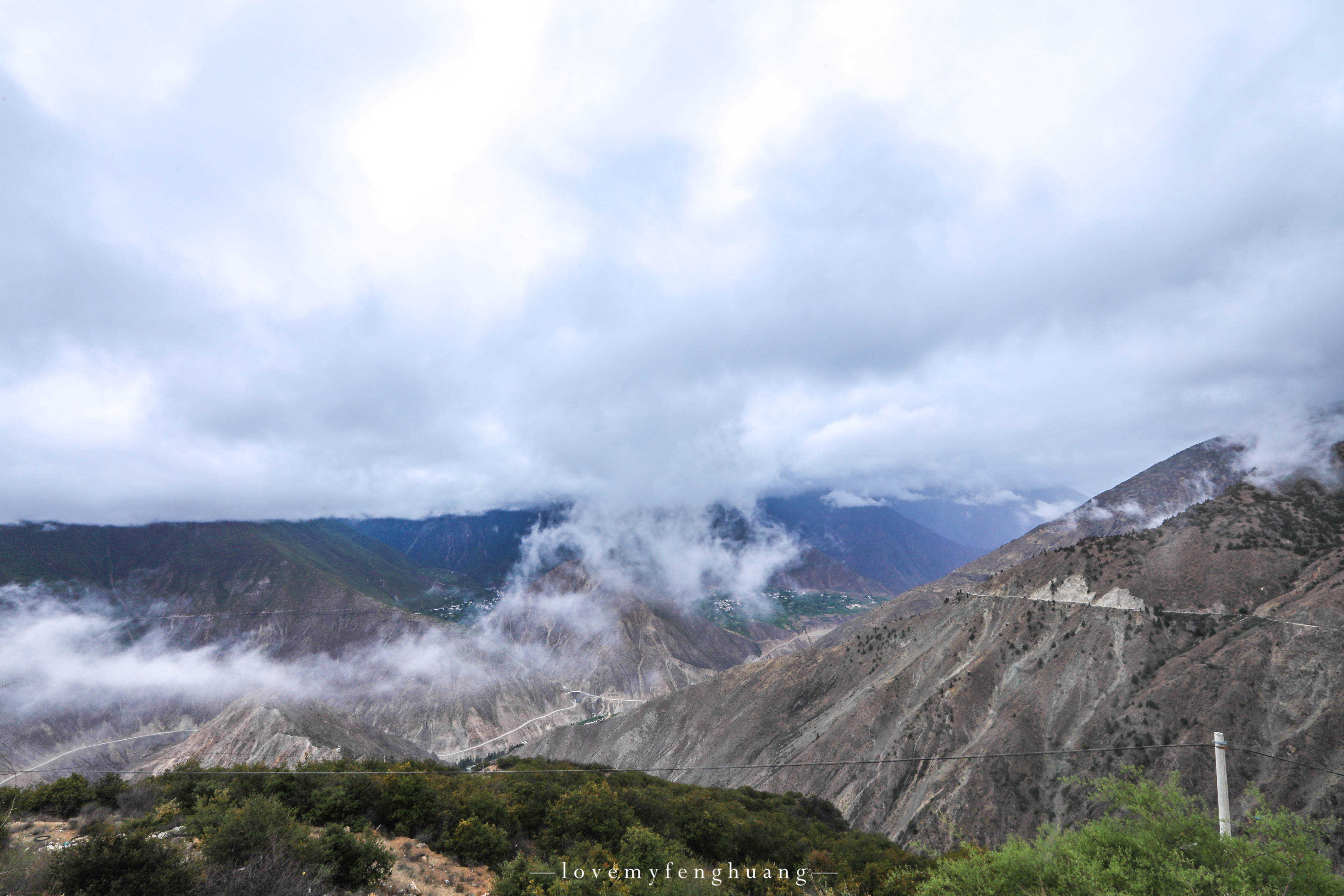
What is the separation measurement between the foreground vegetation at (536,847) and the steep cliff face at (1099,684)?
66.8 ft

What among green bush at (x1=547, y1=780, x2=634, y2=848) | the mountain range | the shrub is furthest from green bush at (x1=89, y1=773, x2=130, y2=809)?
the mountain range

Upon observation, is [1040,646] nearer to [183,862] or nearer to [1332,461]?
[1332,461]

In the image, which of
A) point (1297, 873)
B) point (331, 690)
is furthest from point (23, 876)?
point (331, 690)

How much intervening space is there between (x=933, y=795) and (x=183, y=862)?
151 feet

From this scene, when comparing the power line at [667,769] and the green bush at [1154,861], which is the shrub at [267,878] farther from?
the green bush at [1154,861]

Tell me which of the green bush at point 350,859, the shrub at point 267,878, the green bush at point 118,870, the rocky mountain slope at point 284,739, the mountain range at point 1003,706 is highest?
the green bush at point 118,870

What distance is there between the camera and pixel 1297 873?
11906 millimetres

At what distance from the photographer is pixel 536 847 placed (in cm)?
1712

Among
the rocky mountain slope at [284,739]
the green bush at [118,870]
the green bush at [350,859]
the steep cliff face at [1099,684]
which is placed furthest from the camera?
the rocky mountain slope at [284,739]

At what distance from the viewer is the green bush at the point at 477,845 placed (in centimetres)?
1545

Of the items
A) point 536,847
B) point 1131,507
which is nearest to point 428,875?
point 536,847

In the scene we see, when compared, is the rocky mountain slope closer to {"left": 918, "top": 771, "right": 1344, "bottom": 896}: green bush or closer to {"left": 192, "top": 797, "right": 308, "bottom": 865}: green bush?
{"left": 192, "top": 797, "right": 308, "bottom": 865}: green bush

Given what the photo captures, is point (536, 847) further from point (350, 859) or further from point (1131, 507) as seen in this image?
point (1131, 507)

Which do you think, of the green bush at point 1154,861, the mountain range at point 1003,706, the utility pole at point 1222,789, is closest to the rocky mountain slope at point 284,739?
the mountain range at point 1003,706
